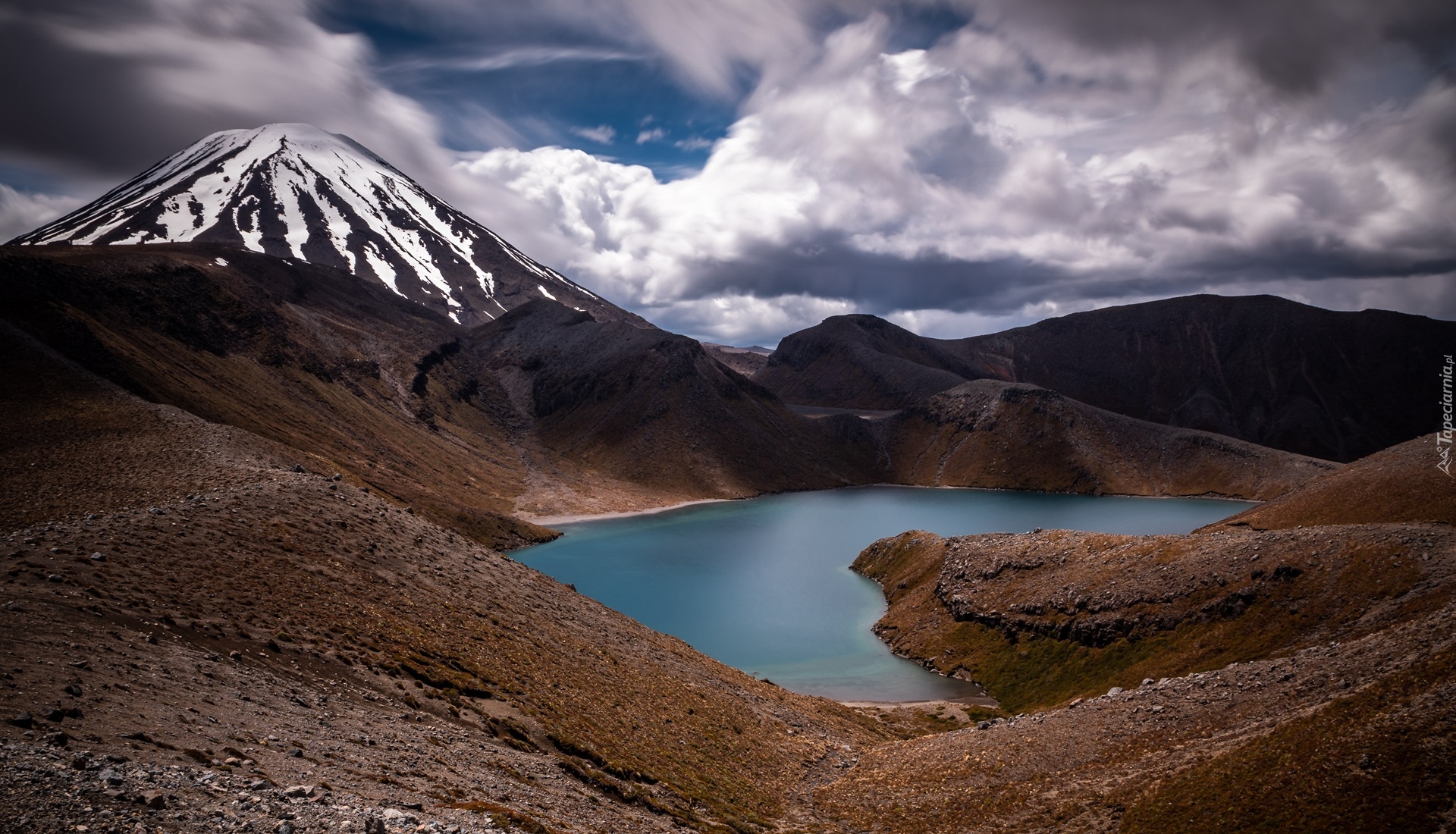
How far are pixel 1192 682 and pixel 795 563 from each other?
77.1 m

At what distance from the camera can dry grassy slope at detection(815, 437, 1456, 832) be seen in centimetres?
2094

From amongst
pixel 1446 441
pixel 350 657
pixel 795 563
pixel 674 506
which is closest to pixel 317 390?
pixel 674 506

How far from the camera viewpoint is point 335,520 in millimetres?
41094

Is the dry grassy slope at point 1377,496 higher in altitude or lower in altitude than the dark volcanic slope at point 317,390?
lower

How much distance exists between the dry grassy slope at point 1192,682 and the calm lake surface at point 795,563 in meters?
8.08

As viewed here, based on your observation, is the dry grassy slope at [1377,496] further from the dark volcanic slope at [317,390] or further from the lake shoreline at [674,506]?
the dark volcanic slope at [317,390]

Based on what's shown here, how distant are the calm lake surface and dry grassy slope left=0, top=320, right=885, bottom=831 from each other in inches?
787

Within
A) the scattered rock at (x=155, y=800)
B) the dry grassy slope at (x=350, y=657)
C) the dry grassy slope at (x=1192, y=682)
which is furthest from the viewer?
the dry grassy slope at (x=1192, y=682)

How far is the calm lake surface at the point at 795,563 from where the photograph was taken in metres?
70.2

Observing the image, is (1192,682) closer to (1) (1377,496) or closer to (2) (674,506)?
(1) (1377,496)

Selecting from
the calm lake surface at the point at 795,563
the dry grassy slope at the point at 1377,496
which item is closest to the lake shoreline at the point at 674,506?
the calm lake surface at the point at 795,563

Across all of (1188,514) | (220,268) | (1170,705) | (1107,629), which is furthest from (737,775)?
(220,268)

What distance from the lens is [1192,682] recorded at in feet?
119

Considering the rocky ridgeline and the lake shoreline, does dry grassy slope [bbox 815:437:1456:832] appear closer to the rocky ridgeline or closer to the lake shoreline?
the rocky ridgeline
